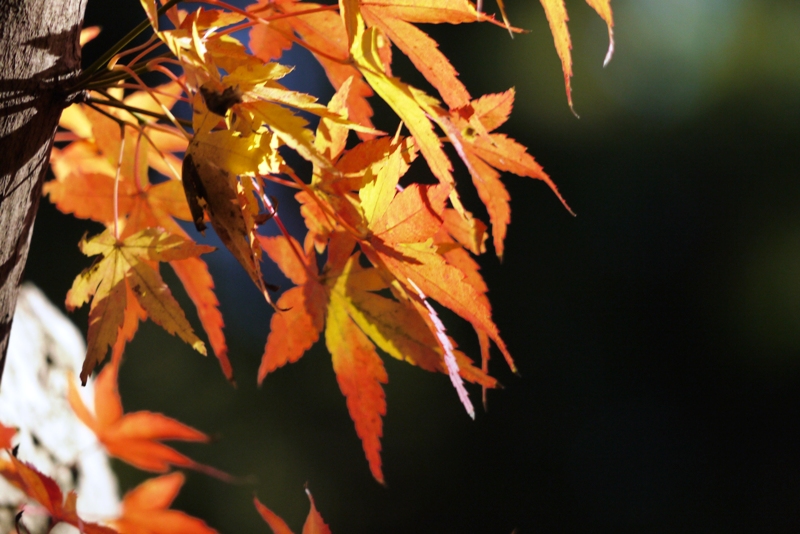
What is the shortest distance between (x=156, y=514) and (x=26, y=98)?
0.44m

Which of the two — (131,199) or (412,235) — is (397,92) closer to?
(412,235)

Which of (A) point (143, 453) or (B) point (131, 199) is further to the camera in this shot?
(A) point (143, 453)

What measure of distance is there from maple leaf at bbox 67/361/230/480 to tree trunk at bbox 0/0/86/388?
32cm

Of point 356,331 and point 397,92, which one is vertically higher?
point 397,92

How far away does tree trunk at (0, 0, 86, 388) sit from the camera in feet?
0.91

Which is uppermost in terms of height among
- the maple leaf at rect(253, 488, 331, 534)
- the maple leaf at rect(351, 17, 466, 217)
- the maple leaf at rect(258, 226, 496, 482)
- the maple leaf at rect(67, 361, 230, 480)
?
the maple leaf at rect(351, 17, 466, 217)

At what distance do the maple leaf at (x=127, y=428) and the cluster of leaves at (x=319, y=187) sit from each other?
0.33 feet

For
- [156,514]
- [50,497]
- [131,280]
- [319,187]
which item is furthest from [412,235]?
[156,514]

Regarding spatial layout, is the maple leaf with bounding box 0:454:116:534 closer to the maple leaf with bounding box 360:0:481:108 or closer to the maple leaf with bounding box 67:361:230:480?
the maple leaf with bounding box 67:361:230:480

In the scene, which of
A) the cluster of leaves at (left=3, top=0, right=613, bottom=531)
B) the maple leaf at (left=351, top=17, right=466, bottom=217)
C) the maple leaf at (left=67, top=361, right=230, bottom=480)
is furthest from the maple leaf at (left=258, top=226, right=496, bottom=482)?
the maple leaf at (left=67, top=361, right=230, bottom=480)

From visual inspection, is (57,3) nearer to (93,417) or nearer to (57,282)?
(93,417)

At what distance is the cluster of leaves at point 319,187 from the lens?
28 cm

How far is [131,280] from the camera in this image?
364 millimetres

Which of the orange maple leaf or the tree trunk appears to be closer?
the tree trunk
